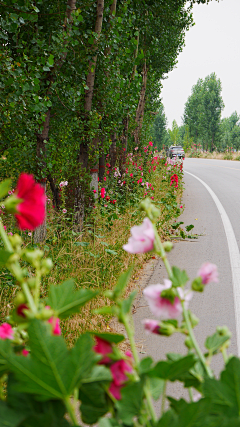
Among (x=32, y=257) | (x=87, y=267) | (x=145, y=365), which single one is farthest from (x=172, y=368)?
(x=87, y=267)

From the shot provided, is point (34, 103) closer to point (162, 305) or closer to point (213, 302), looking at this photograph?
point (213, 302)

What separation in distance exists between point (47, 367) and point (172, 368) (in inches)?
6.8

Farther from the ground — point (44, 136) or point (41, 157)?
point (44, 136)

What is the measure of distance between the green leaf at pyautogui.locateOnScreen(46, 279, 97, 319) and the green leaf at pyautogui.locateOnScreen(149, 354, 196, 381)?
0.14 m

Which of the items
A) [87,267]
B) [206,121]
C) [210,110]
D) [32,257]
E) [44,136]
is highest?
[210,110]

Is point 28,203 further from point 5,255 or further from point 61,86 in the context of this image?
point 61,86

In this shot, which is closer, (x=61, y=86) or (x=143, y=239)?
(x=143, y=239)

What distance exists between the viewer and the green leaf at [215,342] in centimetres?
58

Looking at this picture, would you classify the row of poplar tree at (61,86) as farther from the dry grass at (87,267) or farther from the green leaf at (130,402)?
the green leaf at (130,402)

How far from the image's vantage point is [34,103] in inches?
155

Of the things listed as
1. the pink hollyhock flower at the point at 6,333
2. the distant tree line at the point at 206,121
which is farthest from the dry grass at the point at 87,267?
the distant tree line at the point at 206,121

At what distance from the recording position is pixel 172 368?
47 cm

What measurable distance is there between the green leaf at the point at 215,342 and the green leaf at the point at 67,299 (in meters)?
0.22

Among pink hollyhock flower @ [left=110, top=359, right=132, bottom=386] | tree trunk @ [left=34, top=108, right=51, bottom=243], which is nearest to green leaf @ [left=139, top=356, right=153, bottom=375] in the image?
pink hollyhock flower @ [left=110, top=359, right=132, bottom=386]
